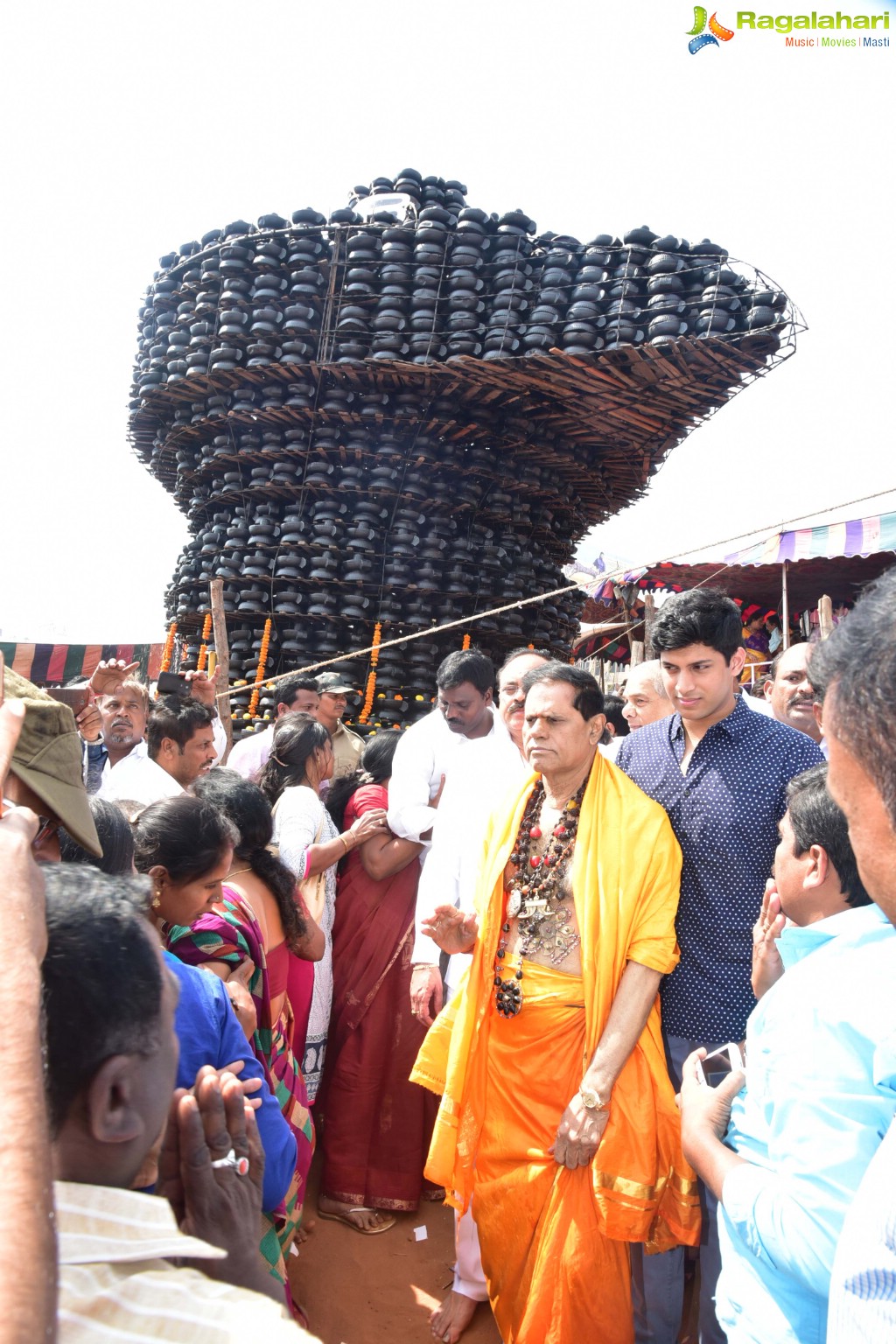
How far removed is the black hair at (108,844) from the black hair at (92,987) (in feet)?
2.88

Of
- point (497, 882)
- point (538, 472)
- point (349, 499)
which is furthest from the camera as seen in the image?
point (538, 472)

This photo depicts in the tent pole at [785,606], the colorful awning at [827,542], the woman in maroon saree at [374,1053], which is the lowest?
the woman in maroon saree at [374,1053]

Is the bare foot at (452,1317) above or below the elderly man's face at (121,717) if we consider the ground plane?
below

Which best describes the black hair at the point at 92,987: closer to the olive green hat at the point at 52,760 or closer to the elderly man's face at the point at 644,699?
the olive green hat at the point at 52,760

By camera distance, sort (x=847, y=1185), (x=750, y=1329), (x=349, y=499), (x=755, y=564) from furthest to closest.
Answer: (x=755, y=564) < (x=349, y=499) < (x=750, y=1329) < (x=847, y=1185)

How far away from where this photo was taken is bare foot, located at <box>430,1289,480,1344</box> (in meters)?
2.99

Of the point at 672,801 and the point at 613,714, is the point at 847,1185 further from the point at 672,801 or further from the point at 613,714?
the point at 613,714

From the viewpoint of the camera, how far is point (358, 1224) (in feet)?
11.9

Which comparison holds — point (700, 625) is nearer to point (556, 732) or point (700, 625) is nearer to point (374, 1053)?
point (556, 732)

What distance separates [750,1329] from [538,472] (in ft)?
31.1

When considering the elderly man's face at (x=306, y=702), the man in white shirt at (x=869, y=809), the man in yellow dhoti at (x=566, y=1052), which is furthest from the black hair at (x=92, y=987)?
the elderly man's face at (x=306, y=702)

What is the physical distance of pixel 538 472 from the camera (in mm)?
10320

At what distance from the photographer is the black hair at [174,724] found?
4.19 m

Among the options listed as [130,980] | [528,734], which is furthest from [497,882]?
[130,980]
